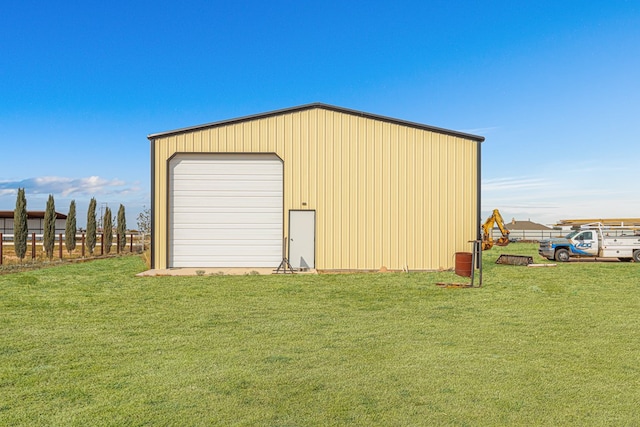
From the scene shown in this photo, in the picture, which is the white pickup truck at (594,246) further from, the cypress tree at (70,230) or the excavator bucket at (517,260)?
the cypress tree at (70,230)

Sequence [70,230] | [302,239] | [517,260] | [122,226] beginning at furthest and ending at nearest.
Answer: [122,226]
[70,230]
[517,260]
[302,239]

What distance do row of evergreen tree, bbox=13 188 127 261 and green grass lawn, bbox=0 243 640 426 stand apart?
15244 millimetres

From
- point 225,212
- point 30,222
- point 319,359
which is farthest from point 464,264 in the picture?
point 30,222

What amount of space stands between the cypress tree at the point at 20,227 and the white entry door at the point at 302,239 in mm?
15082

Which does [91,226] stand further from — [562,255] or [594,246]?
[594,246]

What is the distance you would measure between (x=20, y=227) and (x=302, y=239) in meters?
16.8

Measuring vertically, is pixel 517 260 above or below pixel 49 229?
below

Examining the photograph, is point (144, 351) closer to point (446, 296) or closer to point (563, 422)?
point (563, 422)

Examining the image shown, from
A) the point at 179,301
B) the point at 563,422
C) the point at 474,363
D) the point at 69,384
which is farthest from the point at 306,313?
the point at 563,422

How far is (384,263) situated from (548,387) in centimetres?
1286

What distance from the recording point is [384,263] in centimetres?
1781

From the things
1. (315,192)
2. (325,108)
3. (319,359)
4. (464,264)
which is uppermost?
(325,108)

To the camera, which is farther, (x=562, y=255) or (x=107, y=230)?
(x=107, y=230)

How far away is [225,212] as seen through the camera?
18641 millimetres
